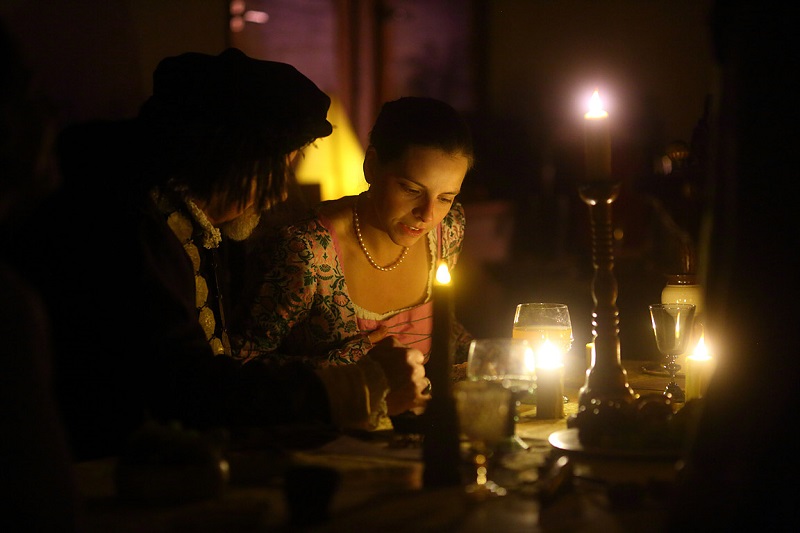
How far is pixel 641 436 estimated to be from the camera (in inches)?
61.6

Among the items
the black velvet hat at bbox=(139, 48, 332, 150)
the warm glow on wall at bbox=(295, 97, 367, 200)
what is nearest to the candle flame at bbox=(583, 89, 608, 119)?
the black velvet hat at bbox=(139, 48, 332, 150)

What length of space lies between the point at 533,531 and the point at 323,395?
2.19 feet

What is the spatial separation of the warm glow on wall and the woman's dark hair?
280 centimetres

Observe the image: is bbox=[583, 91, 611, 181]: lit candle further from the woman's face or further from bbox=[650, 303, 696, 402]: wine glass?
the woman's face

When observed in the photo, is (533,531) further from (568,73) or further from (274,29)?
(568,73)

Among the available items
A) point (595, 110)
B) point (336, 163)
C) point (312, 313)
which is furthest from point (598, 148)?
point (336, 163)

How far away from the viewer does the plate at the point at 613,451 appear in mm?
1522

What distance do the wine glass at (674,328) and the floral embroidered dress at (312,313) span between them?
740mm

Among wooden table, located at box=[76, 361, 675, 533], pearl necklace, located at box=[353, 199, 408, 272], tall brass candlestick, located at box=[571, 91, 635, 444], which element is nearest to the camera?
wooden table, located at box=[76, 361, 675, 533]

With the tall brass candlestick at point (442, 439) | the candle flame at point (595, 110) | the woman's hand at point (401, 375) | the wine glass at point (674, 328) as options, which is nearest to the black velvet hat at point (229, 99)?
the woman's hand at point (401, 375)

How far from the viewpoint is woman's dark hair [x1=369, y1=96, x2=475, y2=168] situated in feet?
8.57

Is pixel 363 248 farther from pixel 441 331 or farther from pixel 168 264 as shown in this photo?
→ pixel 441 331

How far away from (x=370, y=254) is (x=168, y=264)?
0.99m

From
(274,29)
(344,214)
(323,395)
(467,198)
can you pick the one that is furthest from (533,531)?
(467,198)
